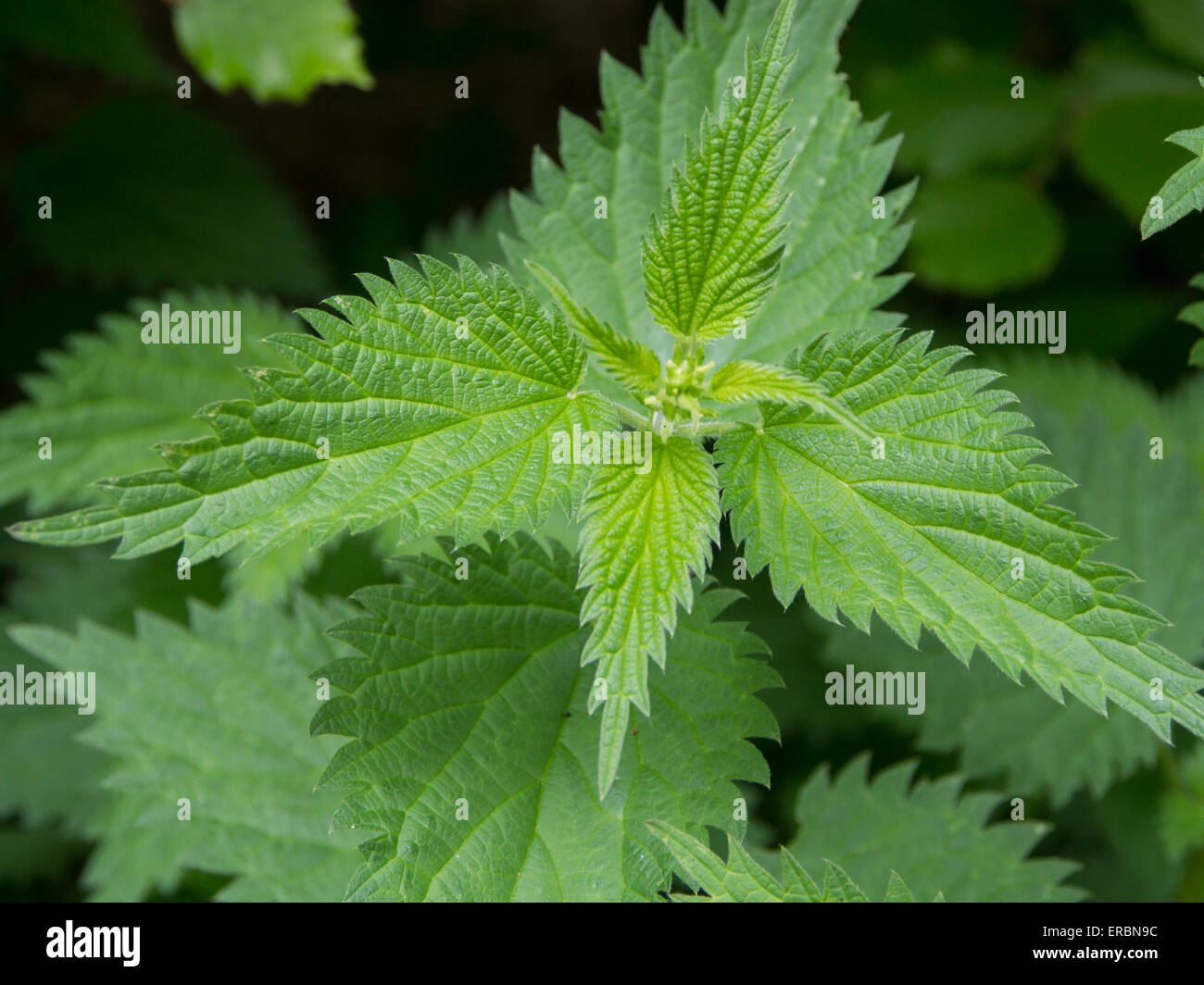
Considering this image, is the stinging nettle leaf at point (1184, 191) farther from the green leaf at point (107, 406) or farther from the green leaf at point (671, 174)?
the green leaf at point (107, 406)

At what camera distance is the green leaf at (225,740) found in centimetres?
238

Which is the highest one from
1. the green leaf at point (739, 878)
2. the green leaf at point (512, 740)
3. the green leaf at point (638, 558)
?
the green leaf at point (638, 558)

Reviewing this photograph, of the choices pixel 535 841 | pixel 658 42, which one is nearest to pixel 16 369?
pixel 658 42

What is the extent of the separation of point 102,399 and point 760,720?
232 cm

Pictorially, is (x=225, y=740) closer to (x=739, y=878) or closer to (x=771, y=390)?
(x=739, y=878)

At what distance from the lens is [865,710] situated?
10.9 feet

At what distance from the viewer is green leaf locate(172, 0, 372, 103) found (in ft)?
8.82

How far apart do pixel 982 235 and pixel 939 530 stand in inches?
102

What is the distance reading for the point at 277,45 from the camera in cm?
271

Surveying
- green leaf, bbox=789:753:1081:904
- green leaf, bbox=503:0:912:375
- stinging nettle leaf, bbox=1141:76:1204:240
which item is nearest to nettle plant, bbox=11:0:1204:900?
green leaf, bbox=503:0:912:375

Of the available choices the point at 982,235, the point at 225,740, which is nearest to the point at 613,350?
the point at 225,740

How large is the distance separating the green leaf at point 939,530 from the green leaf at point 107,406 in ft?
6.56

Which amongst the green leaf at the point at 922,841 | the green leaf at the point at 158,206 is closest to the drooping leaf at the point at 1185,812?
the green leaf at the point at 922,841
